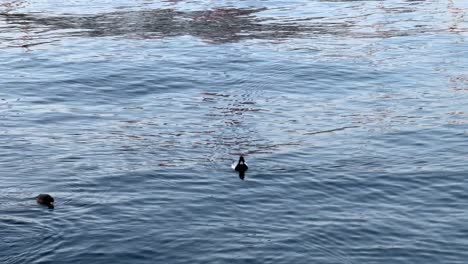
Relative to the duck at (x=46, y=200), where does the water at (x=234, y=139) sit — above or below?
below

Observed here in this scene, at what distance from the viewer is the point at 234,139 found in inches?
1043

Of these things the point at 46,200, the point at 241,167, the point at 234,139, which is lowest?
the point at 234,139

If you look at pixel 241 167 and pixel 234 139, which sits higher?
pixel 241 167

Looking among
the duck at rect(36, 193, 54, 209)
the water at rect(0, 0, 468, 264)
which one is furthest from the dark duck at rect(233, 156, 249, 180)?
the duck at rect(36, 193, 54, 209)

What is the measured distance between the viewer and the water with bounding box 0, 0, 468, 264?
61.7ft

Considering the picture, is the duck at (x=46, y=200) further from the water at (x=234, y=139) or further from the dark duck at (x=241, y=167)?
the dark duck at (x=241, y=167)

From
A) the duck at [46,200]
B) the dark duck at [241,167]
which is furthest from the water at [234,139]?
the duck at [46,200]

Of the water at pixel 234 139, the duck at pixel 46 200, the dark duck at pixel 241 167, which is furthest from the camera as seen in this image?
the dark duck at pixel 241 167

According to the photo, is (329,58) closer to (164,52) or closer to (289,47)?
(289,47)

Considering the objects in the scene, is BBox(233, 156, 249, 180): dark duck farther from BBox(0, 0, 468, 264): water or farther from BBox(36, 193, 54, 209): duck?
BBox(36, 193, 54, 209): duck

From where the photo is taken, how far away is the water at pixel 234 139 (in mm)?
18797

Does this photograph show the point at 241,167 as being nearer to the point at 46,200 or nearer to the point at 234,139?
the point at 234,139

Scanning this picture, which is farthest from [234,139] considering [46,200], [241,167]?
[46,200]

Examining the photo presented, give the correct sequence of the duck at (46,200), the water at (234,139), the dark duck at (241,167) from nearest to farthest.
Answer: the water at (234,139)
the duck at (46,200)
the dark duck at (241,167)
